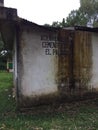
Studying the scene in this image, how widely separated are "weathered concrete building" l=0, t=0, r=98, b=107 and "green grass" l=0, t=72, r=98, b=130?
0.41 metres

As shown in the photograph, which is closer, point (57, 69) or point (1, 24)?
point (1, 24)

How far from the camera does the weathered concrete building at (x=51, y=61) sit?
32.9ft

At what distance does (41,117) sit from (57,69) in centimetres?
214

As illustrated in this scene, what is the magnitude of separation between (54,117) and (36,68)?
74.8 inches

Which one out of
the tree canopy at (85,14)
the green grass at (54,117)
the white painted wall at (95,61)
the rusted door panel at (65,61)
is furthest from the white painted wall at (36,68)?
the tree canopy at (85,14)

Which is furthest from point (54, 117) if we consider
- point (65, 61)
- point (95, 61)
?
point (95, 61)

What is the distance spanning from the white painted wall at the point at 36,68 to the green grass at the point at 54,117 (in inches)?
23.9

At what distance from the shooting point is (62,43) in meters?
10.9

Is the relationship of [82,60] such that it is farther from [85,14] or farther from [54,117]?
[85,14]

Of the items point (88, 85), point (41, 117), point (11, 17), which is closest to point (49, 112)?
point (41, 117)

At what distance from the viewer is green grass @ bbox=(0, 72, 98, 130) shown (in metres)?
8.06

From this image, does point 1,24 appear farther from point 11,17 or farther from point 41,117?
point 41,117

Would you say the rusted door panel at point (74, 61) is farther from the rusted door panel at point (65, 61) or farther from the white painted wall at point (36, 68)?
the white painted wall at point (36, 68)

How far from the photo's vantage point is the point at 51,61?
10617 millimetres
